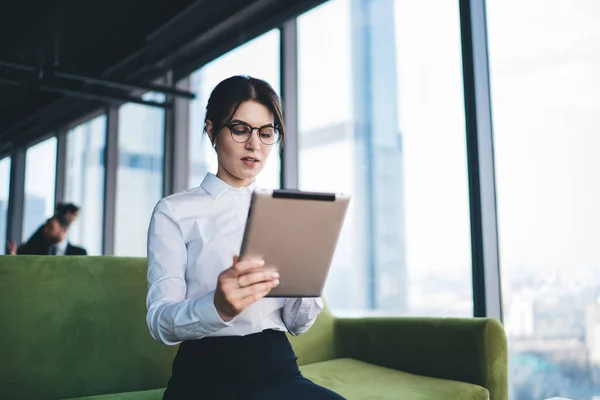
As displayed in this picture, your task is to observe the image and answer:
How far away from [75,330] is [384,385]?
97 centimetres

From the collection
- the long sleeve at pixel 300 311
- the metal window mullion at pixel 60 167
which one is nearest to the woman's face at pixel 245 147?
the long sleeve at pixel 300 311

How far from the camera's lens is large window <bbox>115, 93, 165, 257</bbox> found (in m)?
5.40

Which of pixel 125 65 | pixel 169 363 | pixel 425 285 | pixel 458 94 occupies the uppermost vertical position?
pixel 125 65

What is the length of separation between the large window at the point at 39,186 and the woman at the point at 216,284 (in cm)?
627

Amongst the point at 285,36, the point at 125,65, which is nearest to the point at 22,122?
the point at 125,65

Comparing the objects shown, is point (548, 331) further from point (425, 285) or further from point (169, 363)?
point (169, 363)

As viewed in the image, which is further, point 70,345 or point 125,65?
point 125,65

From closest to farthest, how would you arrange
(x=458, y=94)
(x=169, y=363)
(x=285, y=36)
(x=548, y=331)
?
(x=169, y=363) < (x=548, y=331) < (x=458, y=94) < (x=285, y=36)

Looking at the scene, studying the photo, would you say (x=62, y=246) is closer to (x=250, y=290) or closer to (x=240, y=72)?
(x=240, y=72)

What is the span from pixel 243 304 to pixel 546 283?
194cm

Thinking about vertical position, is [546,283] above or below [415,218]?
below

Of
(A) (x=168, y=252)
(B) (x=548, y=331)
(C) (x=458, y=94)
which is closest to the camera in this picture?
(A) (x=168, y=252)

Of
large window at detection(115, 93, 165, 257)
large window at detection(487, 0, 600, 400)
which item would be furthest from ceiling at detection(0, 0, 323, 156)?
large window at detection(487, 0, 600, 400)

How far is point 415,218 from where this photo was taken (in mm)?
3006
